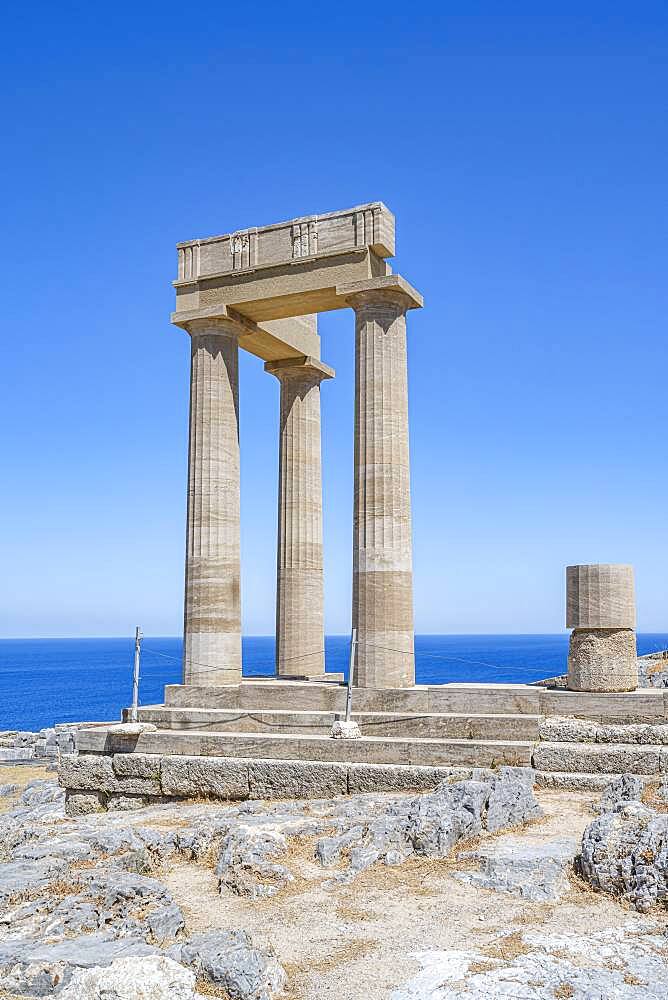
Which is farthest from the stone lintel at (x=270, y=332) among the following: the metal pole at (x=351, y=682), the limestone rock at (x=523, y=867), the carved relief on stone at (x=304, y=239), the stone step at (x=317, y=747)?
the limestone rock at (x=523, y=867)

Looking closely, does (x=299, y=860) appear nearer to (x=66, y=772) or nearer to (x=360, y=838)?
(x=360, y=838)

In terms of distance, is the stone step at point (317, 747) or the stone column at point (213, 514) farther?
the stone column at point (213, 514)

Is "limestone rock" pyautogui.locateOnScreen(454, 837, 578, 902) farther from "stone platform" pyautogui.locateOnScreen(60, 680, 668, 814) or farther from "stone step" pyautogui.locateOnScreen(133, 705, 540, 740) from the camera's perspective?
"stone step" pyautogui.locateOnScreen(133, 705, 540, 740)

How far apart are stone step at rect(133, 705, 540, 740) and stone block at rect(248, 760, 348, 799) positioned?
1.27 meters

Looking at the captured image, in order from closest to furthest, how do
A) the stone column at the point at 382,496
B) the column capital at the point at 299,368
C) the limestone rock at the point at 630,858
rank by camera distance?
the limestone rock at the point at 630,858 < the stone column at the point at 382,496 < the column capital at the point at 299,368

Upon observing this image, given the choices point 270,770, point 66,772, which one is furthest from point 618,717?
point 66,772

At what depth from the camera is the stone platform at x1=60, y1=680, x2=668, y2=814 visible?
1625 centimetres

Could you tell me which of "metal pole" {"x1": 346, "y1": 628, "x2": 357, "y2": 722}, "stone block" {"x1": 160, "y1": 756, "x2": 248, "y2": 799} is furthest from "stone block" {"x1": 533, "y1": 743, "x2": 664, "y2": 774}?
"stone block" {"x1": 160, "y1": 756, "x2": 248, "y2": 799}

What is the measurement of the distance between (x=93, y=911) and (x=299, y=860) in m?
3.24

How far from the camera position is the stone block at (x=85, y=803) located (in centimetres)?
1906

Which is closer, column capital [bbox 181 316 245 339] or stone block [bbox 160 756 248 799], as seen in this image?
stone block [bbox 160 756 248 799]

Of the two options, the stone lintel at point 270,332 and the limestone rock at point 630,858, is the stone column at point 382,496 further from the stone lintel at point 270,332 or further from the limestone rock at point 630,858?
the limestone rock at point 630,858

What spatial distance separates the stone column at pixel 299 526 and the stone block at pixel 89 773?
6.04 meters

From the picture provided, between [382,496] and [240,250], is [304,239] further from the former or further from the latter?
[382,496]
